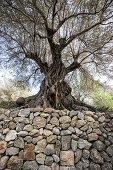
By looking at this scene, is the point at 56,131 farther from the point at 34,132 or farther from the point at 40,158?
the point at 40,158

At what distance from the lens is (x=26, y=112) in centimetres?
270

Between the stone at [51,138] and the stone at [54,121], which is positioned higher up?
the stone at [54,121]

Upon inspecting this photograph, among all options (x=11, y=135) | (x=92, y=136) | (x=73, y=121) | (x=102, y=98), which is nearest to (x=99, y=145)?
(x=92, y=136)

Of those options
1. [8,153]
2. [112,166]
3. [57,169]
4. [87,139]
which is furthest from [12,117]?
[112,166]

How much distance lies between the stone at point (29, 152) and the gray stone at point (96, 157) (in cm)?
143

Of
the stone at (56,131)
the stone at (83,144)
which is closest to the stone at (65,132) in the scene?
the stone at (56,131)

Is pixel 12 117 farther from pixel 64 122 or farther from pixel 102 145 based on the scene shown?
pixel 102 145

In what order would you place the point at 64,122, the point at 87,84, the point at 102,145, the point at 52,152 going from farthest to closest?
the point at 87,84, the point at 64,122, the point at 102,145, the point at 52,152

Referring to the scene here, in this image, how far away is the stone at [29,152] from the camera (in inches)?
85.3

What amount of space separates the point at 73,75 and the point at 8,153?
456cm

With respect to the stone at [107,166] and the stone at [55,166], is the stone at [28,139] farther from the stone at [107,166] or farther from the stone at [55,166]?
the stone at [107,166]

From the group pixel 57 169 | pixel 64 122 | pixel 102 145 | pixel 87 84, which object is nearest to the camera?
pixel 57 169

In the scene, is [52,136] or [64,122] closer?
[52,136]

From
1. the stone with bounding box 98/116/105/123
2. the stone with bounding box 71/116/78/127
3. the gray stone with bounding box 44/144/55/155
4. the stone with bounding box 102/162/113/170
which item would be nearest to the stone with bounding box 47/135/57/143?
the gray stone with bounding box 44/144/55/155
